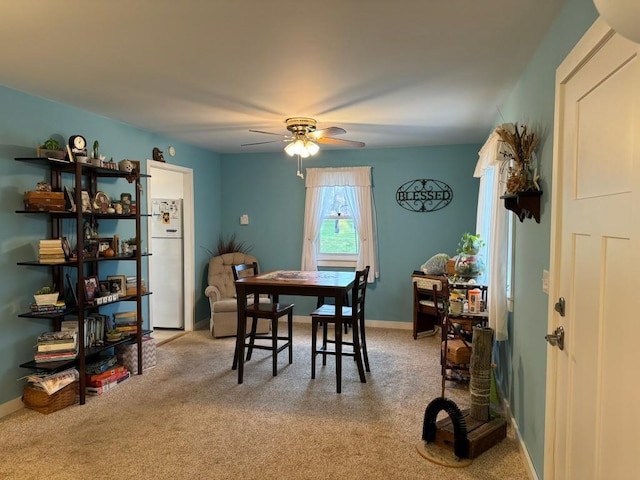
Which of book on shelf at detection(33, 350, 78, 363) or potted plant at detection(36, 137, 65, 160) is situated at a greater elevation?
potted plant at detection(36, 137, 65, 160)

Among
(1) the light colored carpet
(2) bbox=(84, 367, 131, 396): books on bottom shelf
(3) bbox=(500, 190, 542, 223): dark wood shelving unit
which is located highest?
(3) bbox=(500, 190, 542, 223): dark wood shelving unit

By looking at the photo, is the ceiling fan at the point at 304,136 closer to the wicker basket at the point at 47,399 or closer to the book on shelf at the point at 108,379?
the book on shelf at the point at 108,379

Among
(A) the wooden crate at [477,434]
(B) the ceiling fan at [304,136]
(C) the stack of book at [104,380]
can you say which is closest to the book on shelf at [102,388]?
(C) the stack of book at [104,380]

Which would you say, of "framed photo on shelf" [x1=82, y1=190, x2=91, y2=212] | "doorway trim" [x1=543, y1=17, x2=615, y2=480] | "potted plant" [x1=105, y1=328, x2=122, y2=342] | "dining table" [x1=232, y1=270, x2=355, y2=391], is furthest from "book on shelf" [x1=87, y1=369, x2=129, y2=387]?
"doorway trim" [x1=543, y1=17, x2=615, y2=480]

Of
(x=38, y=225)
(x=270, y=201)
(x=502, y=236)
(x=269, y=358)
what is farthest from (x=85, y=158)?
(x=502, y=236)

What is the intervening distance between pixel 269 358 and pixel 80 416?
5.63 feet

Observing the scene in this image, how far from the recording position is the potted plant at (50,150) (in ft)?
10.1

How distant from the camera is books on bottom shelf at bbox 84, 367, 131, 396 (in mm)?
3387

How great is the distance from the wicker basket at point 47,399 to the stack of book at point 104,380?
7.6 inches

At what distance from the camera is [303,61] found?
98.6 inches

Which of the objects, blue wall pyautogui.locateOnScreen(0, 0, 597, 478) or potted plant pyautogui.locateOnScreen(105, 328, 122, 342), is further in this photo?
potted plant pyautogui.locateOnScreen(105, 328, 122, 342)

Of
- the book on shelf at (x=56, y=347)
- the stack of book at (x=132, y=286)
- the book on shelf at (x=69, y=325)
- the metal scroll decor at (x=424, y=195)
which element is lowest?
the book on shelf at (x=56, y=347)

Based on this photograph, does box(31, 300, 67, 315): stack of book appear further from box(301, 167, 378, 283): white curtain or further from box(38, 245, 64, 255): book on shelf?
box(301, 167, 378, 283): white curtain

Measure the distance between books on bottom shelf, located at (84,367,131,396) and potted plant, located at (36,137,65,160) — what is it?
5.90ft
